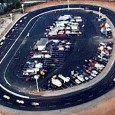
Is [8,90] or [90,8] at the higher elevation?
[90,8]

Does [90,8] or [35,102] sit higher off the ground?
[90,8]

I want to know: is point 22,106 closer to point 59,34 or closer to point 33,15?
point 59,34

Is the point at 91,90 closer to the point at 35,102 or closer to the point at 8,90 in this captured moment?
the point at 35,102

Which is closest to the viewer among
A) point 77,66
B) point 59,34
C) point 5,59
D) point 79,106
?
point 79,106

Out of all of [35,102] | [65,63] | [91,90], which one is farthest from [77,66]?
[35,102]

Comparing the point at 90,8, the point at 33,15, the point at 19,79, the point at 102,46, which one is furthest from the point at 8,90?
the point at 90,8

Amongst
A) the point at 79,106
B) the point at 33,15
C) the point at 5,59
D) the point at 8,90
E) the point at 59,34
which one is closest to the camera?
the point at 79,106

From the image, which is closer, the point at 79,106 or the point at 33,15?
the point at 79,106

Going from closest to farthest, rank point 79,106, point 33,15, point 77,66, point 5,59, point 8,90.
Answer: point 79,106 → point 8,90 → point 77,66 → point 5,59 → point 33,15

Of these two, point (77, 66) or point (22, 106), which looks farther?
point (77, 66)
